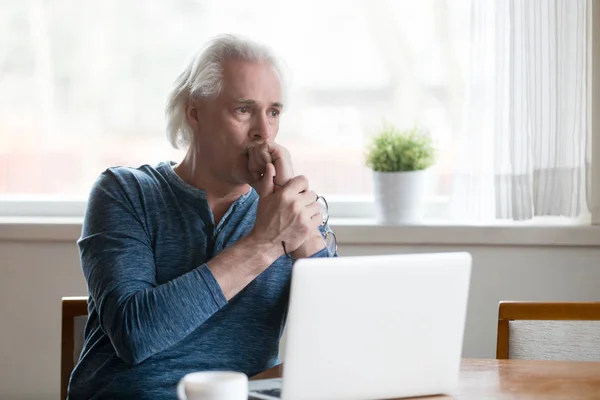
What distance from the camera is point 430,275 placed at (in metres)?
1.26

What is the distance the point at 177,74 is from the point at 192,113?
1.01m

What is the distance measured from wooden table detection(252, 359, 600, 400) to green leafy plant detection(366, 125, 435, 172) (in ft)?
3.45

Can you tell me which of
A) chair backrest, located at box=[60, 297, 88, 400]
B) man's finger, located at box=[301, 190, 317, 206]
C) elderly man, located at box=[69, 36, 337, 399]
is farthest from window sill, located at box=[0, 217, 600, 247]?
man's finger, located at box=[301, 190, 317, 206]

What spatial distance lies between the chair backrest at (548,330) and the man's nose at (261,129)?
0.64m

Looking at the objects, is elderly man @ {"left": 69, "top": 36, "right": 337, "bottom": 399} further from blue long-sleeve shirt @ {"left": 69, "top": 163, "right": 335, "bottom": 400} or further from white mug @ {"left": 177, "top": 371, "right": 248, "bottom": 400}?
white mug @ {"left": 177, "top": 371, "right": 248, "bottom": 400}

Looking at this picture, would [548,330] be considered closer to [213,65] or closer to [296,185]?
[296,185]

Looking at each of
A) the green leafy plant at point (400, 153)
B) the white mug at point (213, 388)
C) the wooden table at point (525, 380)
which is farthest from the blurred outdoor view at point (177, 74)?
the white mug at point (213, 388)

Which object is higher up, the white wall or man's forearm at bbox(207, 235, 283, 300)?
man's forearm at bbox(207, 235, 283, 300)

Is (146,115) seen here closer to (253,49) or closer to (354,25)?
(354,25)

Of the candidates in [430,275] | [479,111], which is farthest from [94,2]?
[430,275]

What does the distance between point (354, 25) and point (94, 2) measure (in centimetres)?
88

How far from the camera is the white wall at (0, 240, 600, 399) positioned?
2615mm

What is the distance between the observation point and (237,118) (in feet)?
5.92

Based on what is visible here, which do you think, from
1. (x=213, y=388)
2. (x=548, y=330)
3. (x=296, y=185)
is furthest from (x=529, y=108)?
(x=213, y=388)
